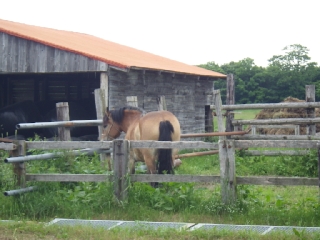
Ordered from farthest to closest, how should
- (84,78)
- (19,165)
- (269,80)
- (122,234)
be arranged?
(269,80), (84,78), (19,165), (122,234)

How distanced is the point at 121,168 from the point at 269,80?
47992mm

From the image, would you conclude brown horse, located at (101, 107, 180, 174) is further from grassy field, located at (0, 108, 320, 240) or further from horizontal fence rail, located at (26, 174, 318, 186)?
grassy field, located at (0, 108, 320, 240)

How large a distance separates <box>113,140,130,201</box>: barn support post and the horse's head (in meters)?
3.23

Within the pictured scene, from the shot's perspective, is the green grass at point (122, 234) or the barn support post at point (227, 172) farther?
the barn support post at point (227, 172)

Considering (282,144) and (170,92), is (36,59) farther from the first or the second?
(282,144)

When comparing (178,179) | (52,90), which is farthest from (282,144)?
(52,90)

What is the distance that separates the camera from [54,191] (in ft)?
25.7

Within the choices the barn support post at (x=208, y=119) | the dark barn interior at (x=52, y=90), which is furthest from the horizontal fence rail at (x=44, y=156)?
the barn support post at (x=208, y=119)

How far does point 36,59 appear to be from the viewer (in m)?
15.9

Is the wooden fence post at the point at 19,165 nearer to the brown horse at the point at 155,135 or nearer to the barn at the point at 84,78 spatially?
the brown horse at the point at 155,135

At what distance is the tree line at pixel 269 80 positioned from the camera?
52.1m

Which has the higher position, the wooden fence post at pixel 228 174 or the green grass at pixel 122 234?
the wooden fence post at pixel 228 174

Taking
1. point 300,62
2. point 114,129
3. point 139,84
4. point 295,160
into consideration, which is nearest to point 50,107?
point 139,84

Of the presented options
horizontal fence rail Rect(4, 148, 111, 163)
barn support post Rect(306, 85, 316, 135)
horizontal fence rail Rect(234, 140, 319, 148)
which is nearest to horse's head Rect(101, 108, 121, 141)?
horizontal fence rail Rect(4, 148, 111, 163)
